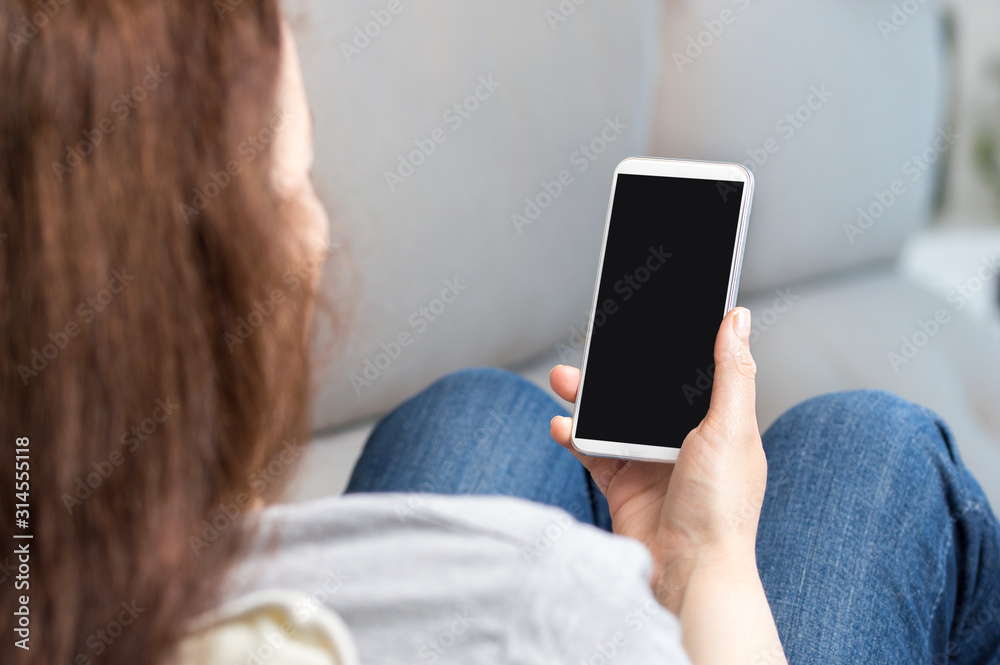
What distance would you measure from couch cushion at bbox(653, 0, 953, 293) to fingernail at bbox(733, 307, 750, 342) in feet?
1.74

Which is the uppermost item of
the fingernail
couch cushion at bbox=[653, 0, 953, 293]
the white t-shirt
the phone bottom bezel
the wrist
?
couch cushion at bbox=[653, 0, 953, 293]

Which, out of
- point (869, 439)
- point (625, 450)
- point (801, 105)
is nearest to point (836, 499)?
point (869, 439)

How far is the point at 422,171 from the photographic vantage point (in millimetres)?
804

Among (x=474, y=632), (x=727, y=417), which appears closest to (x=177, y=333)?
(x=474, y=632)

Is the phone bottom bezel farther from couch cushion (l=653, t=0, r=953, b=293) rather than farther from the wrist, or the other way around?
couch cushion (l=653, t=0, r=953, b=293)

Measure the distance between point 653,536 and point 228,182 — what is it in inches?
14.1

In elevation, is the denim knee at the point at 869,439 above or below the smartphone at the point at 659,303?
below

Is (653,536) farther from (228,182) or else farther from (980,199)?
(980,199)

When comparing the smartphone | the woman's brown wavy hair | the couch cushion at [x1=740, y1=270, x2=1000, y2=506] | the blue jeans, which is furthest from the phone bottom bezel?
the couch cushion at [x1=740, y1=270, x2=1000, y2=506]

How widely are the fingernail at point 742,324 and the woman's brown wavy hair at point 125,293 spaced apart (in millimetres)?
288

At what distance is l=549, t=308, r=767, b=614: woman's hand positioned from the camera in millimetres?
493

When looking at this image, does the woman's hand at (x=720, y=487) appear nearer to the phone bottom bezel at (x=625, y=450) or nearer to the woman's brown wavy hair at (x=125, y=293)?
the phone bottom bezel at (x=625, y=450)

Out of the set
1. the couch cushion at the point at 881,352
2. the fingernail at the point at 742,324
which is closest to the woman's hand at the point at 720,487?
the fingernail at the point at 742,324

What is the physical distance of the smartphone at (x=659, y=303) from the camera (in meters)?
0.55
